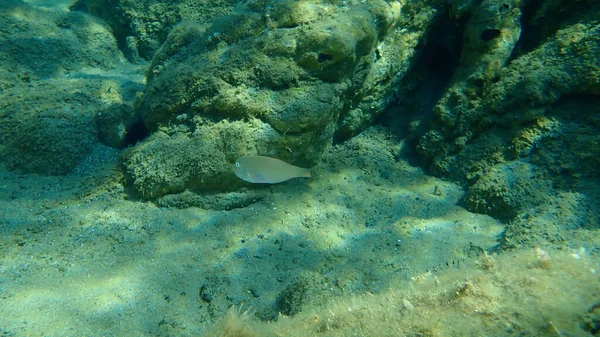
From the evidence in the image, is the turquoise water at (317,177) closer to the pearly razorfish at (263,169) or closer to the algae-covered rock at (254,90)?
the algae-covered rock at (254,90)

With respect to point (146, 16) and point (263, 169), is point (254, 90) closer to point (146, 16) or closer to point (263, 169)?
point (263, 169)

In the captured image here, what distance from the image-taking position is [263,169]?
9.96 feet

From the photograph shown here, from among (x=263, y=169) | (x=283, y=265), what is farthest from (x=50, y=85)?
(x=283, y=265)

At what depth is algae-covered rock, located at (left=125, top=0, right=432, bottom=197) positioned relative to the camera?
142 inches

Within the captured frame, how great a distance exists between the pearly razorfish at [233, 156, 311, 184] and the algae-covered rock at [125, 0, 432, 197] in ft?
1.86

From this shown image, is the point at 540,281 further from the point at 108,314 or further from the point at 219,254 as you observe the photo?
the point at 108,314

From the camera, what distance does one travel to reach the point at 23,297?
2.49m

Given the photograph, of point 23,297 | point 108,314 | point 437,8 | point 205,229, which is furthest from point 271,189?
point 437,8

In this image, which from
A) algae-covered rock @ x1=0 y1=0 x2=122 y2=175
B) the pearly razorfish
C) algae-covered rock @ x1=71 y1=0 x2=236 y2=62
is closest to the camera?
the pearly razorfish

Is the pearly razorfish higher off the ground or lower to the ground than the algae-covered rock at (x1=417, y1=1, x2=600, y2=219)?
lower

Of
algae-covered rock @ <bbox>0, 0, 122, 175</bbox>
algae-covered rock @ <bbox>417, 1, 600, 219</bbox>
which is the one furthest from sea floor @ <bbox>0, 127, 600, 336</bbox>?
algae-covered rock @ <bbox>417, 1, 600, 219</bbox>

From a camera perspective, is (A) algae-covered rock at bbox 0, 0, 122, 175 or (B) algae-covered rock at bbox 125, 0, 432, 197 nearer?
(B) algae-covered rock at bbox 125, 0, 432, 197

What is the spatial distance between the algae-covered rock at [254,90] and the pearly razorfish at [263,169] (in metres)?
0.57

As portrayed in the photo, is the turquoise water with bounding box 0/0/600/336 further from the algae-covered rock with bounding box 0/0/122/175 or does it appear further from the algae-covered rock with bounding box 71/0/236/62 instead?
the algae-covered rock with bounding box 71/0/236/62
